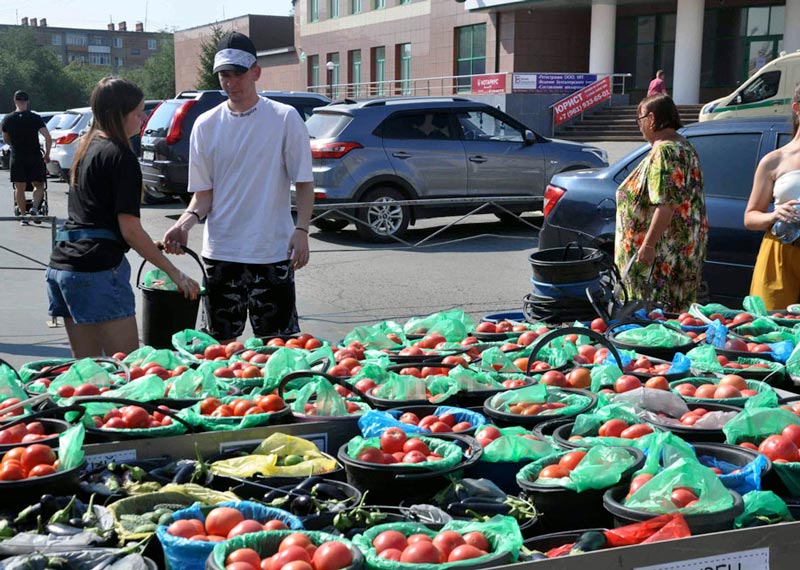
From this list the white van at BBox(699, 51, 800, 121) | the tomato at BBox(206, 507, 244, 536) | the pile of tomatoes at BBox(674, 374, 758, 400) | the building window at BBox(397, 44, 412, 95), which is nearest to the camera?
the tomato at BBox(206, 507, 244, 536)

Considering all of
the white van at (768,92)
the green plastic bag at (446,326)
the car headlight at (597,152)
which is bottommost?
the green plastic bag at (446,326)

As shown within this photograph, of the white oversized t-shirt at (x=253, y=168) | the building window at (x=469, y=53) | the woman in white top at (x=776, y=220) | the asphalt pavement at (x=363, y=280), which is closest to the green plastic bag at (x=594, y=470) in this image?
the white oversized t-shirt at (x=253, y=168)

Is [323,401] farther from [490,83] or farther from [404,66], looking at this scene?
[404,66]

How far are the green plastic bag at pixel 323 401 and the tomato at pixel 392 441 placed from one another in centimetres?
42

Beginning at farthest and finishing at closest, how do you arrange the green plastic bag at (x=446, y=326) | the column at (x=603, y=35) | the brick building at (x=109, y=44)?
1. the brick building at (x=109, y=44)
2. the column at (x=603, y=35)
3. the green plastic bag at (x=446, y=326)

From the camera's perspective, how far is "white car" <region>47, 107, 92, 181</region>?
22.4m

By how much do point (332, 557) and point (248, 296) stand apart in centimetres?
328

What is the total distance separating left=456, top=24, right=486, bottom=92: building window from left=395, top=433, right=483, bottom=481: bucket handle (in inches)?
1641

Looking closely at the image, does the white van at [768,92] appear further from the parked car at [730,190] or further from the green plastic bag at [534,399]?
the green plastic bag at [534,399]

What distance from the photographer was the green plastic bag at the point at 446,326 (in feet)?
15.2

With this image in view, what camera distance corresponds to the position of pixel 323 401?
3242 mm

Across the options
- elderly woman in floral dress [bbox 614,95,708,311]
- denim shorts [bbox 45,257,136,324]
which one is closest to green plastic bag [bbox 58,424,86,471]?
denim shorts [bbox 45,257,136,324]

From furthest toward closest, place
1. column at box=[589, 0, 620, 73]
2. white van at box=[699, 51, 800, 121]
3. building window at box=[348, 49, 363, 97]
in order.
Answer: building window at box=[348, 49, 363, 97] < column at box=[589, 0, 620, 73] < white van at box=[699, 51, 800, 121]

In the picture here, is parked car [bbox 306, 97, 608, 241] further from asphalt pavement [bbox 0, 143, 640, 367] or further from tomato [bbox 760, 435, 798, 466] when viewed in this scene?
tomato [bbox 760, 435, 798, 466]
